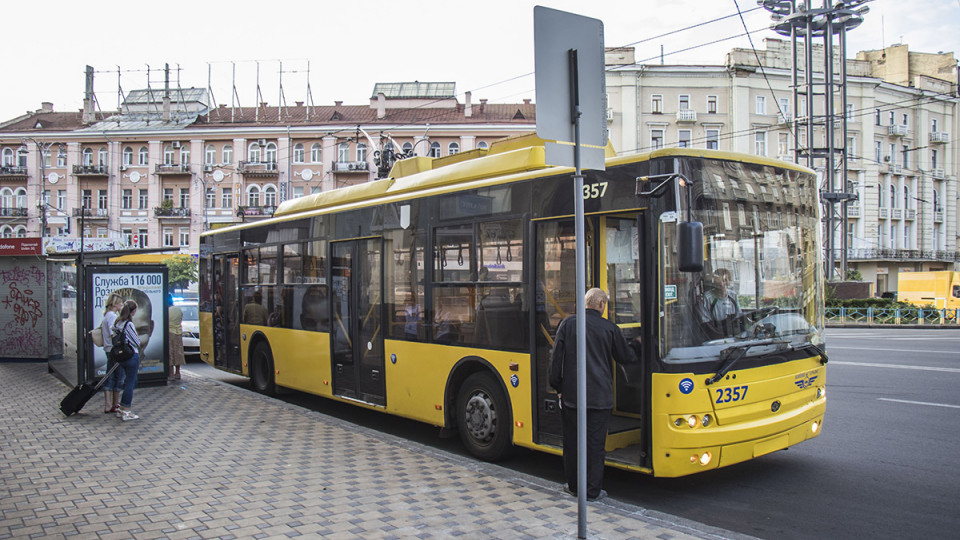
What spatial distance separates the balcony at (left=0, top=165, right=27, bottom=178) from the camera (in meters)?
64.3

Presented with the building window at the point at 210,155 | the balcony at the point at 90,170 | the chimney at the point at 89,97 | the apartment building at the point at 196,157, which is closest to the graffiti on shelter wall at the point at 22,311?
the apartment building at the point at 196,157

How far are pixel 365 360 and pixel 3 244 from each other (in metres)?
11.4

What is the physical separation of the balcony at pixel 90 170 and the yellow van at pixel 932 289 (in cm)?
6071

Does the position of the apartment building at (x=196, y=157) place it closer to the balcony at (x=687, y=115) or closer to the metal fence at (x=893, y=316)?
the balcony at (x=687, y=115)

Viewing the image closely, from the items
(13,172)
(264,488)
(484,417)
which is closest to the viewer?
(264,488)

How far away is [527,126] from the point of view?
59.4m

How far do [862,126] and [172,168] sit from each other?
58.1m

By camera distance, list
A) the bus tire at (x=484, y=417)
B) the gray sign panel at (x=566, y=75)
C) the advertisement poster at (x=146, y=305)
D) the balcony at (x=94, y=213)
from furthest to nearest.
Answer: the balcony at (x=94, y=213)
the advertisement poster at (x=146, y=305)
the bus tire at (x=484, y=417)
the gray sign panel at (x=566, y=75)

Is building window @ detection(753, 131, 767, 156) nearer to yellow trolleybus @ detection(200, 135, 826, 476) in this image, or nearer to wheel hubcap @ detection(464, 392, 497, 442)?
yellow trolleybus @ detection(200, 135, 826, 476)

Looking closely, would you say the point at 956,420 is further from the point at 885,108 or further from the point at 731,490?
the point at 885,108

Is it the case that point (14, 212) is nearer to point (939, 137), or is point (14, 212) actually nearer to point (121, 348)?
point (121, 348)

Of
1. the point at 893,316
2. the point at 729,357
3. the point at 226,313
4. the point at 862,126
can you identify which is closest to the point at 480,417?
the point at 729,357

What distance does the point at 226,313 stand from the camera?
14.1 meters

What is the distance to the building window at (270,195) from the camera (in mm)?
61094
